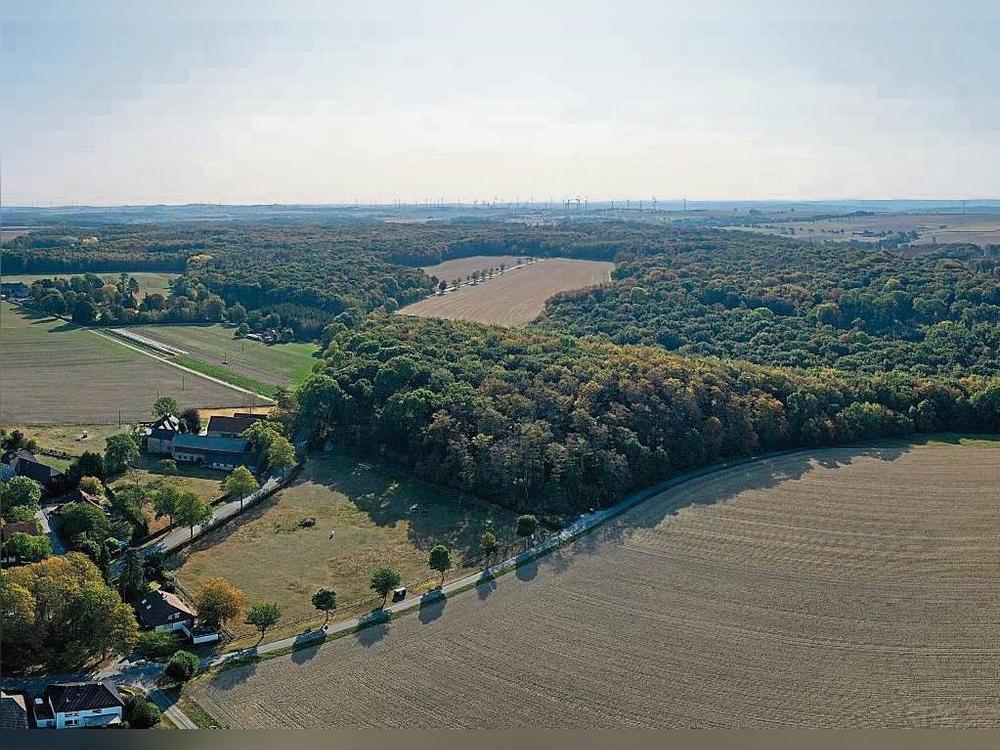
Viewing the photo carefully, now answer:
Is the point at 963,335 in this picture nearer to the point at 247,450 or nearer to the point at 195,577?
the point at 247,450

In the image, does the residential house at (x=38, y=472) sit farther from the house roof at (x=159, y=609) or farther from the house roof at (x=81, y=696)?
the house roof at (x=81, y=696)

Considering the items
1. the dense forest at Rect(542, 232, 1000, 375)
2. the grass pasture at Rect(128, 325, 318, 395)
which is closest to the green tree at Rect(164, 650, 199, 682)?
the grass pasture at Rect(128, 325, 318, 395)

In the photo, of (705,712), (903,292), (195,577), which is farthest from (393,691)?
(903,292)

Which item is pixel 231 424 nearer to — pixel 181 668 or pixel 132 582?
pixel 132 582

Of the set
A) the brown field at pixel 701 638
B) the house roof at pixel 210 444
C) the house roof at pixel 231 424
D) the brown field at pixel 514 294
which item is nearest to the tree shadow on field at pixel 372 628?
the brown field at pixel 701 638

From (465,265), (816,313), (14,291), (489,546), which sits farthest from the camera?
(465,265)

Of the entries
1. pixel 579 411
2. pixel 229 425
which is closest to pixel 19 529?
pixel 229 425

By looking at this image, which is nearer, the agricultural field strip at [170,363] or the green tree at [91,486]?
the green tree at [91,486]
